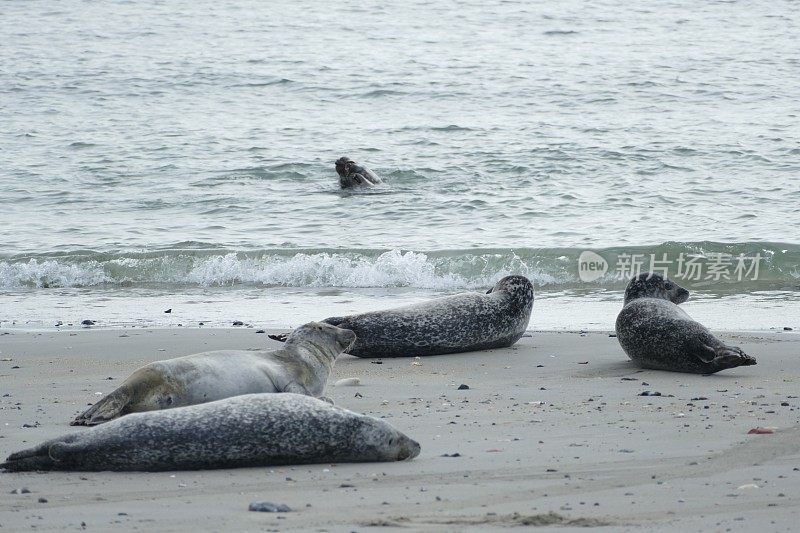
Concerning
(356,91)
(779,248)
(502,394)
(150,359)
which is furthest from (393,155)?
(502,394)

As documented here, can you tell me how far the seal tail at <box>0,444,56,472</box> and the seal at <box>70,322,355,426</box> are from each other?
0.79m

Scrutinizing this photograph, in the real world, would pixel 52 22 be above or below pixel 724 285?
above

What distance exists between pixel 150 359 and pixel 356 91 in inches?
630

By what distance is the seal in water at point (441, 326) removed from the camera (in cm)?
729

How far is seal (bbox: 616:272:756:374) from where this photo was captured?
20.7ft

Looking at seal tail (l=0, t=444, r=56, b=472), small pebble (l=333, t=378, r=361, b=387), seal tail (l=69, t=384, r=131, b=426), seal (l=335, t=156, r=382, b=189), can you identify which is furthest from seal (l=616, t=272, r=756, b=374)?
seal (l=335, t=156, r=382, b=189)

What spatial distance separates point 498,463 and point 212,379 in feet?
5.01

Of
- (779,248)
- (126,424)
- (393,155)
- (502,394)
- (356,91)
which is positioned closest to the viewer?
(126,424)

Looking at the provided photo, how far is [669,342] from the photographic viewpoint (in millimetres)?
6500

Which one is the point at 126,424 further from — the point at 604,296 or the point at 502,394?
the point at 604,296

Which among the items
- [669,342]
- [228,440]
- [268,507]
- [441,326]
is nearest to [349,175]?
[441,326]

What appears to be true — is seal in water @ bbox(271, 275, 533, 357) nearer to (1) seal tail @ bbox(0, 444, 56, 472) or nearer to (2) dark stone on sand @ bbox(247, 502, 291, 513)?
(1) seal tail @ bbox(0, 444, 56, 472)

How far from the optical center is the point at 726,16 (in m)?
27.5

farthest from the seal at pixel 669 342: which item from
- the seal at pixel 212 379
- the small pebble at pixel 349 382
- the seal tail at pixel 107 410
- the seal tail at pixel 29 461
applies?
the seal tail at pixel 29 461
